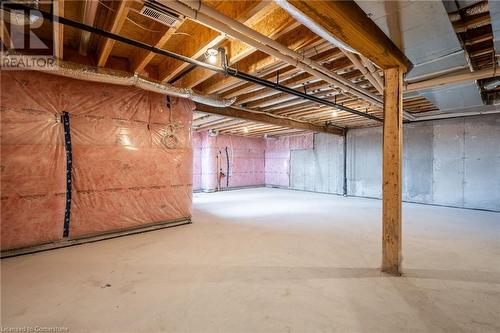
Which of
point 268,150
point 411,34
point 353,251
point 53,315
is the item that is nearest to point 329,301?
point 353,251

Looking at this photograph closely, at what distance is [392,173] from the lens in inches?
87.3

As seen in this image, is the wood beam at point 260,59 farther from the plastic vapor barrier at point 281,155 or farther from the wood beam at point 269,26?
the plastic vapor barrier at point 281,155

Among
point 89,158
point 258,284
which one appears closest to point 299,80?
point 258,284

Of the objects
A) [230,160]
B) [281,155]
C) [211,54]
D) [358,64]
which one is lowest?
[230,160]

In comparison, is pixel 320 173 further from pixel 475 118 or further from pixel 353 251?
pixel 353 251

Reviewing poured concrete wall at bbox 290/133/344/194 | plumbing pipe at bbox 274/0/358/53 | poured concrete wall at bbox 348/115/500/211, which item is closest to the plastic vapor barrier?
poured concrete wall at bbox 290/133/344/194

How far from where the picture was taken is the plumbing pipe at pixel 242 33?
5.34 feet

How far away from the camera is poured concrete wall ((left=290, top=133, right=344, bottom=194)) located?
7.94m

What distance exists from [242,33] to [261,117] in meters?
3.38

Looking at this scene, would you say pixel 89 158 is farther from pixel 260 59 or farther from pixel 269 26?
pixel 269 26

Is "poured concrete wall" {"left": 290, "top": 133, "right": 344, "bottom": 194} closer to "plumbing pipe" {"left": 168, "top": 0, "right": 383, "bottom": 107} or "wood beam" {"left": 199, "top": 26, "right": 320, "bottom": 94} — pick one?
"plumbing pipe" {"left": 168, "top": 0, "right": 383, "bottom": 107}

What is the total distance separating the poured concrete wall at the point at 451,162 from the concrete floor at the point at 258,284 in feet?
8.02

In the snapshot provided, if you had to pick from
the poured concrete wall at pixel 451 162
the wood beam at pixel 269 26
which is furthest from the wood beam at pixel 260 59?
the poured concrete wall at pixel 451 162

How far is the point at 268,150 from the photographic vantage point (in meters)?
10.4
